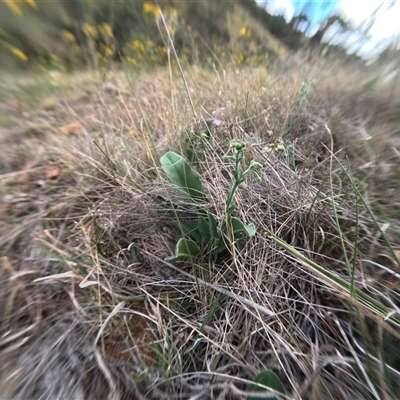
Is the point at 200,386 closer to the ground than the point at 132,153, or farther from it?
closer to the ground

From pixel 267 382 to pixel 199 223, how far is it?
0.37 meters

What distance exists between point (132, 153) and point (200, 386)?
30.6 inches

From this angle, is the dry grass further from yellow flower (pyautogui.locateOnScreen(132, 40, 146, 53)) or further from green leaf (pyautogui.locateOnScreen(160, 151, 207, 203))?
yellow flower (pyautogui.locateOnScreen(132, 40, 146, 53))

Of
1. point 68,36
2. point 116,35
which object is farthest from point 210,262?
point 116,35

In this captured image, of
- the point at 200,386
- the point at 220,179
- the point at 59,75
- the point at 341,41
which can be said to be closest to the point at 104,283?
the point at 200,386

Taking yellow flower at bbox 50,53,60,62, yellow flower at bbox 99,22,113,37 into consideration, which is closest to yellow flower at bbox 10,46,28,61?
yellow flower at bbox 50,53,60,62

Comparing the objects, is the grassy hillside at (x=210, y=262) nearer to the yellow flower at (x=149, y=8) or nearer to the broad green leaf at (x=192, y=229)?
the broad green leaf at (x=192, y=229)

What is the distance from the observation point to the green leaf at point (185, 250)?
0.70 m

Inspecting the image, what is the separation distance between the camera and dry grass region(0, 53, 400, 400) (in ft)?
1.89

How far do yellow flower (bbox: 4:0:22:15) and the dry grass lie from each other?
1835mm

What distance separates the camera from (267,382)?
1.73ft

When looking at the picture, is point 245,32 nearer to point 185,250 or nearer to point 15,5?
point 15,5

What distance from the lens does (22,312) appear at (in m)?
0.72

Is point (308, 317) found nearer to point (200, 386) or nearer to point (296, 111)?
point (200, 386)
